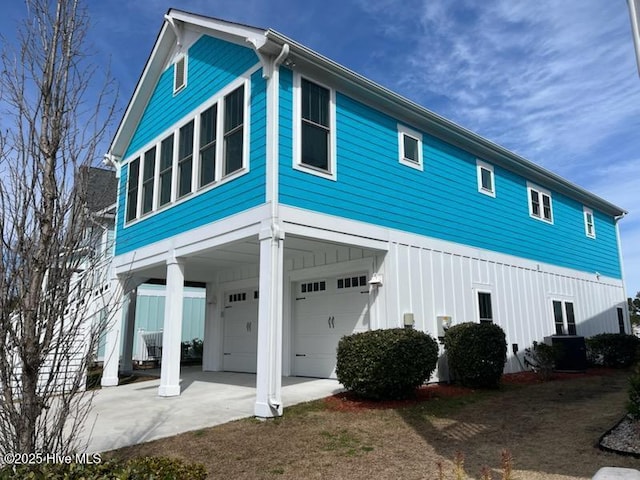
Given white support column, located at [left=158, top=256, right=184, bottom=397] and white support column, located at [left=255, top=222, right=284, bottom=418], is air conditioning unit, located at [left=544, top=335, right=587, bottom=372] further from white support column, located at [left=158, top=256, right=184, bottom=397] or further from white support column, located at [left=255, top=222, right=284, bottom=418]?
white support column, located at [left=158, top=256, right=184, bottom=397]

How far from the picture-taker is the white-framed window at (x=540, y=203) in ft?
49.8

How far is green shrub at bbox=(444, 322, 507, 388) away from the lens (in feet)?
32.2

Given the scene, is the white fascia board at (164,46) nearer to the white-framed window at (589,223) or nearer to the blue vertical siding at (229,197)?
the blue vertical siding at (229,197)

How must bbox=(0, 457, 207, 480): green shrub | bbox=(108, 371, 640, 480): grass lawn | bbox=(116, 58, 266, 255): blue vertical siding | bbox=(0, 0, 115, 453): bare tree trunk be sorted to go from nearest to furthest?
bbox=(0, 457, 207, 480): green shrub, bbox=(0, 0, 115, 453): bare tree trunk, bbox=(108, 371, 640, 480): grass lawn, bbox=(116, 58, 266, 255): blue vertical siding

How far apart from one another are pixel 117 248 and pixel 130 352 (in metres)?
3.58

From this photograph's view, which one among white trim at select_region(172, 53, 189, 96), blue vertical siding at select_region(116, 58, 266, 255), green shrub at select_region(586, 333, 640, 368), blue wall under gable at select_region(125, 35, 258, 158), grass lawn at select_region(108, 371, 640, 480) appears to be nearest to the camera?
grass lawn at select_region(108, 371, 640, 480)

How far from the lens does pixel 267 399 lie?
7430mm

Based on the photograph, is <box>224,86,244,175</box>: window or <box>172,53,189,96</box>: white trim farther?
<box>172,53,189,96</box>: white trim

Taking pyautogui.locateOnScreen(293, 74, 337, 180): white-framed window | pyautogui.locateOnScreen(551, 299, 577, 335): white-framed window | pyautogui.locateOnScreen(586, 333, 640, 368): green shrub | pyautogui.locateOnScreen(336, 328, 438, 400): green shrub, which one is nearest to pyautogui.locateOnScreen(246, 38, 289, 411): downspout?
pyautogui.locateOnScreen(293, 74, 337, 180): white-framed window

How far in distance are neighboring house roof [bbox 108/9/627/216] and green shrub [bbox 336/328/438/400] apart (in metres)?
4.81

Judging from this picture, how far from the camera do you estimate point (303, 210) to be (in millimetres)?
8477

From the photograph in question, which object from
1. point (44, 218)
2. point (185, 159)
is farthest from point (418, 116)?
point (44, 218)

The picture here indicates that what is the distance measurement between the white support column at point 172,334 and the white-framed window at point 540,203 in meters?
10.6

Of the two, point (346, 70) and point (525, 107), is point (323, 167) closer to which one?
point (346, 70)
